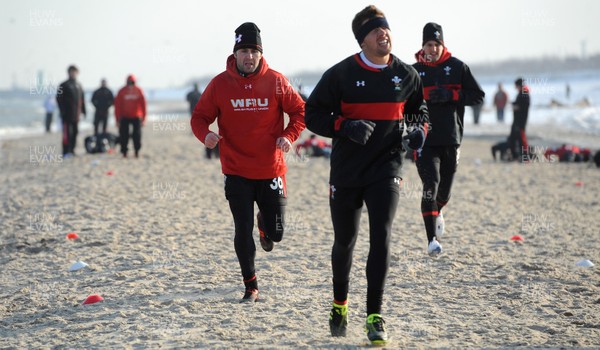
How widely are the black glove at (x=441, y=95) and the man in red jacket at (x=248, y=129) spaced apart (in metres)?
1.65

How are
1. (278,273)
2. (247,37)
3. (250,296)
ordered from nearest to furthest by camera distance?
(247,37) → (250,296) → (278,273)

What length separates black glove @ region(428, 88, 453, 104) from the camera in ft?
22.1

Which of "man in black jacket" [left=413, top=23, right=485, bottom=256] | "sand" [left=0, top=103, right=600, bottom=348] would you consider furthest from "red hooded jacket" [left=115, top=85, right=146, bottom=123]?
"man in black jacket" [left=413, top=23, right=485, bottom=256]

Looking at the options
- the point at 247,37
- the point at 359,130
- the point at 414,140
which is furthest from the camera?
the point at 247,37

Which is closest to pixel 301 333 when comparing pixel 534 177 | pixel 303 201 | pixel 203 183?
pixel 303 201

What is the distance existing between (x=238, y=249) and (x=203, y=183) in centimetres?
790

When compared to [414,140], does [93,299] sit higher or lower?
lower

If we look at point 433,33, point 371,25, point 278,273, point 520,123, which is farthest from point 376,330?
point 520,123

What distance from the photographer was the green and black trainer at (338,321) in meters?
4.71

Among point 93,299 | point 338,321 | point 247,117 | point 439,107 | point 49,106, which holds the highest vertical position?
point 49,106

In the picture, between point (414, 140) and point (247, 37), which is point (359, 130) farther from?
point (247, 37)

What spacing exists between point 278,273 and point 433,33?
8.74ft

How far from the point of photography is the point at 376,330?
4.48 meters

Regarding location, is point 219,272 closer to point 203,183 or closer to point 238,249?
point 238,249
